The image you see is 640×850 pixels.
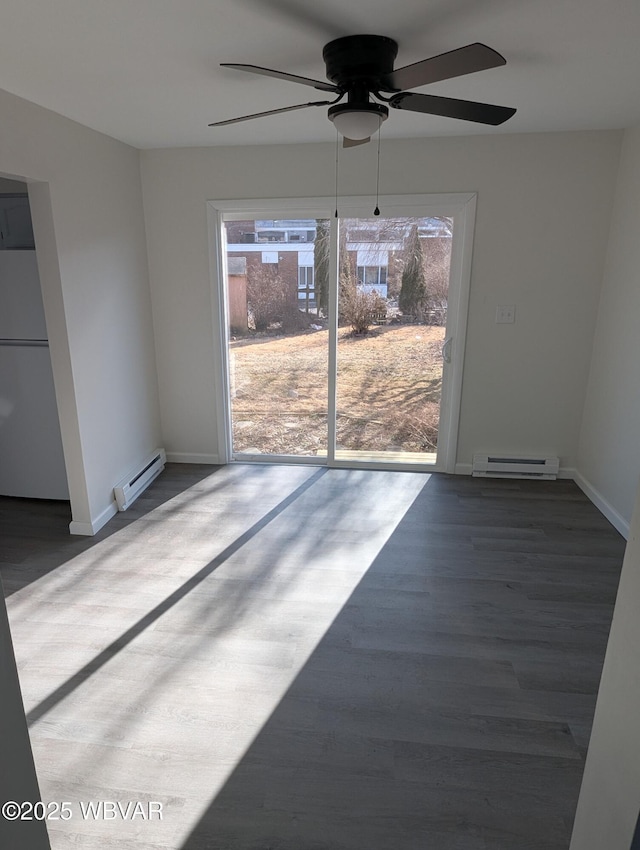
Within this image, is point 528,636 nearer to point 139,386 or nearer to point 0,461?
point 139,386

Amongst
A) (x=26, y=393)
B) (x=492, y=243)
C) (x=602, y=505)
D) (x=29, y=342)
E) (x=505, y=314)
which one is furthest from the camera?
(x=505, y=314)

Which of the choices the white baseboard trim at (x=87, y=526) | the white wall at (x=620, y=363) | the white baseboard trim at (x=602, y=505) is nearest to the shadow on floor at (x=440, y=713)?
the white baseboard trim at (x=602, y=505)

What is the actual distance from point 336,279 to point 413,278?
57 centimetres

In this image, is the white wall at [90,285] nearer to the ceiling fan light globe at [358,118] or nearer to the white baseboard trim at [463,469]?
→ the ceiling fan light globe at [358,118]

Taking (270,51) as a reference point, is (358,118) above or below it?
below

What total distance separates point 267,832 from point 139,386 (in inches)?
120

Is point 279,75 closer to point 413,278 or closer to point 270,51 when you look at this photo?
point 270,51

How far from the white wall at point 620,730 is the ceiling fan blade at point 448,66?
1.35m

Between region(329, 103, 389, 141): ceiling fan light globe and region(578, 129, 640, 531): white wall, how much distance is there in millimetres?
2129

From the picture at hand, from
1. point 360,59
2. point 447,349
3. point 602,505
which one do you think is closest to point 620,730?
point 360,59

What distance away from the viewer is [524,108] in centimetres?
281

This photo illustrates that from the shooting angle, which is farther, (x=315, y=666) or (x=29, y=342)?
(x=29, y=342)

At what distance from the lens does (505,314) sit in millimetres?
3775

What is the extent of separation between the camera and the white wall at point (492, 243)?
138 inches
